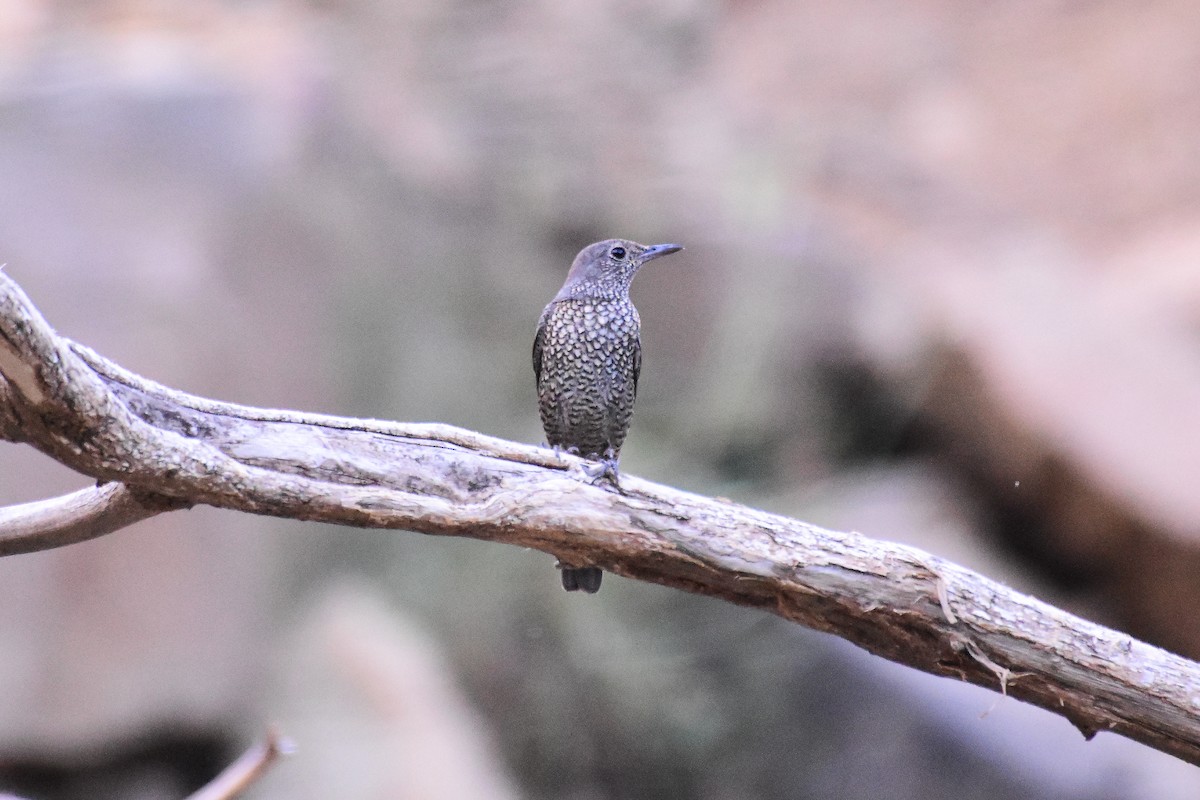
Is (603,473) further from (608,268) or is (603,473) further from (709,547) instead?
(608,268)

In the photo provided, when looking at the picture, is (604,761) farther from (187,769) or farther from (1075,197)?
(1075,197)

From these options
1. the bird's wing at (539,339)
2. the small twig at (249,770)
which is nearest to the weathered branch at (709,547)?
the small twig at (249,770)

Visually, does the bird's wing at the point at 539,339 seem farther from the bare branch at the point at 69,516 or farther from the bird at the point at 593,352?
the bare branch at the point at 69,516

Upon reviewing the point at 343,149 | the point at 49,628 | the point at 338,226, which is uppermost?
the point at 343,149

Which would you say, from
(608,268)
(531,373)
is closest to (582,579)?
(608,268)

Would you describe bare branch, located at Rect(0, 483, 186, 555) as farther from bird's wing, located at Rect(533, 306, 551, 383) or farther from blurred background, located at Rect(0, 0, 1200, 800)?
blurred background, located at Rect(0, 0, 1200, 800)

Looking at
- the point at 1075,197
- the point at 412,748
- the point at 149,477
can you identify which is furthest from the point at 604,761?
the point at 1075,197

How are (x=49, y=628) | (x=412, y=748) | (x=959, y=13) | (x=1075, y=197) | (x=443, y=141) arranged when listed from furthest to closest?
(x=959, y=13) < (x=1075, y=197) < (x=443, y=141) < (x=412, y=748) < (x=49, y=628)

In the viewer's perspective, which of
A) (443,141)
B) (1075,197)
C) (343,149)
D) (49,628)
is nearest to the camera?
(49,628)
